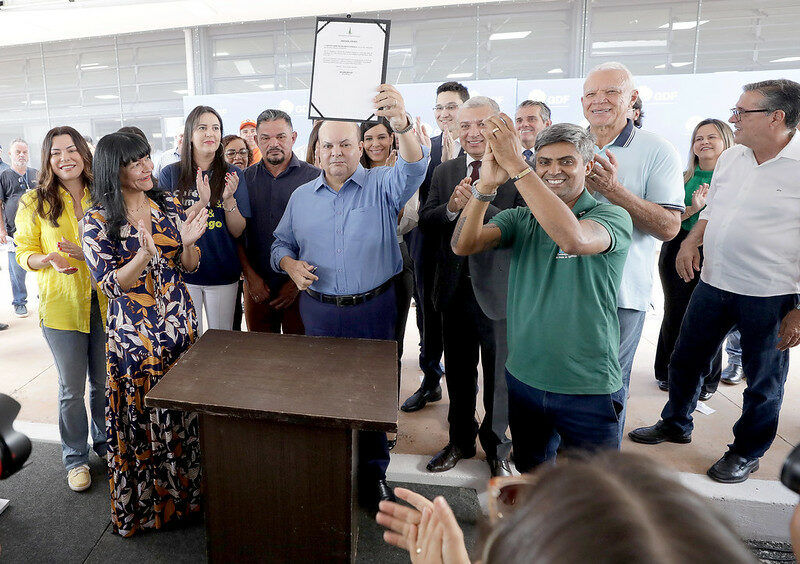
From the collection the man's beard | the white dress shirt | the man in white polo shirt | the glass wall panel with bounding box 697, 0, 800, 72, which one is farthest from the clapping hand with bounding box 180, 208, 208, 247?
the glass wall panel with bounding box 697, 0, 800, 72

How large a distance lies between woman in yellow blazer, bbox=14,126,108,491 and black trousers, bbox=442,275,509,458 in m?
1.62

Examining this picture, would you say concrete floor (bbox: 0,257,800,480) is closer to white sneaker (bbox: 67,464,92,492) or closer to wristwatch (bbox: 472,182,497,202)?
white sneaker (bbox: 67,464,92,492)

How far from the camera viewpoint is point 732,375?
357 centimetres

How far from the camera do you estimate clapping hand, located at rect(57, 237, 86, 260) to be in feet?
6.86

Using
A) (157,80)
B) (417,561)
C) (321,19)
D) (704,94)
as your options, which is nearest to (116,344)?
(321,19)

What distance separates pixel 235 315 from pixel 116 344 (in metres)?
1.03

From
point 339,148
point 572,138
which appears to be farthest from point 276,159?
point 572,138

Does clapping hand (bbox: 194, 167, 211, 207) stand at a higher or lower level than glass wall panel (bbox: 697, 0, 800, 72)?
lower

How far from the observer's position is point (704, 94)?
21.6 ft

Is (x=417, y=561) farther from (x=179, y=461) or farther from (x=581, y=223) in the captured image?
(x=179, y=461)

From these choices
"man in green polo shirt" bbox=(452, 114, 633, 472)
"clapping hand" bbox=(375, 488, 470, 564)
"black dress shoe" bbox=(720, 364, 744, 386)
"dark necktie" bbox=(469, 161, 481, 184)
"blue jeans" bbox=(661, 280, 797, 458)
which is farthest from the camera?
"black dress shoe" bbox=(720, 364, 744, 386)

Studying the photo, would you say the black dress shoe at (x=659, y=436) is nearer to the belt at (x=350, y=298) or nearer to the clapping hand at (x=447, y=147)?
the belt at (x=350, y=298)

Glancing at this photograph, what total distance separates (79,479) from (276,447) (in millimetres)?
1381

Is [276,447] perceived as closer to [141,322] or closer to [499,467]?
[141,322]
